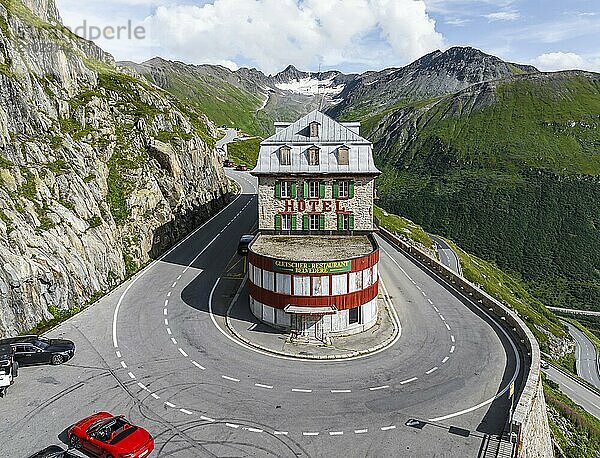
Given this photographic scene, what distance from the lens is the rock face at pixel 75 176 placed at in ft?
120

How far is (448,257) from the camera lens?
101188 millimetres

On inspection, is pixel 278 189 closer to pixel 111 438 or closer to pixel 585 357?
pixel 111 438

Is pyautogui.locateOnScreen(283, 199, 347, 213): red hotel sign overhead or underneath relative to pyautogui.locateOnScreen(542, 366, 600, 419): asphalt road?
overhead

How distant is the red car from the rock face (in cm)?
1393

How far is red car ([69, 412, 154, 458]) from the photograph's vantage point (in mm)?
20781

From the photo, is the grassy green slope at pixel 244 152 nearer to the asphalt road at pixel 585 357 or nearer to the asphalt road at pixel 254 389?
the asphalt road at pixel 585 357

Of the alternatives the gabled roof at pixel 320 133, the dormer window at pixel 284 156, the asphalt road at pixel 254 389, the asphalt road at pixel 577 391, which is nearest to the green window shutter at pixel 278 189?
the dormer window at pixel 284 156

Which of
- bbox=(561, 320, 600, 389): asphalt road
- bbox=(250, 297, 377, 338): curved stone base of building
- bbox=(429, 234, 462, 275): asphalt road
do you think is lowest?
bbox=(561, 320, 600, 389): asphalt road

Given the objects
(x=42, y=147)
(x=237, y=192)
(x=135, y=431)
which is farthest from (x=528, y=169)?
(x=135, y=431)

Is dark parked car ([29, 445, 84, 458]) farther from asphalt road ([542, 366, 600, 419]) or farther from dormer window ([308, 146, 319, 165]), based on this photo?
asphalt road ([542, 366, 600, 419])

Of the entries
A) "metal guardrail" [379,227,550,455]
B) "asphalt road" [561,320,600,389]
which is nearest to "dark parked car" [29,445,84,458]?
"metal guardrail" [379,227,550,455]

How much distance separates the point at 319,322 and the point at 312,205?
46.4 feet

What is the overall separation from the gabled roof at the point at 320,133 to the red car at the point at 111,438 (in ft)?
100

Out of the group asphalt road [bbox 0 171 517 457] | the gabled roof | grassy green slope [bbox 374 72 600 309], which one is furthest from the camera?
grassy green slope [bbox 374 72 600 309]
